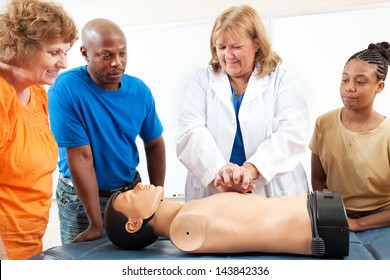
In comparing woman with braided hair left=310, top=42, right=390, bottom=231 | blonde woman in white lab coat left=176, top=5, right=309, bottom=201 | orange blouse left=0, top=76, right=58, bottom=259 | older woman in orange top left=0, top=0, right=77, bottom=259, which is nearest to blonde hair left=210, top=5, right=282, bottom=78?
blonde woman in white lab coat left=176, top=5, right=309, bottom=201

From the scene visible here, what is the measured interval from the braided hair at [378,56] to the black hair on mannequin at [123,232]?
0.63 m

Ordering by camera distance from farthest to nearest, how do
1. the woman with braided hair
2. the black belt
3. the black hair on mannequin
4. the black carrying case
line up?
the black belt
the woman with braided hair
the black hair on mannequin
the black carrying case

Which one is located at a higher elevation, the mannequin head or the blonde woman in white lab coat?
the blonde woman in white lab coat

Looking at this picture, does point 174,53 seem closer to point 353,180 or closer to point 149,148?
point 149,148

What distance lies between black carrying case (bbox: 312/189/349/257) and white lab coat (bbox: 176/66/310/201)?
0.24 m

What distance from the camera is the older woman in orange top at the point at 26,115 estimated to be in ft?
3.09

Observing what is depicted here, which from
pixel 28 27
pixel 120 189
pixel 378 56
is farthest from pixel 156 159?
pixel 378 56

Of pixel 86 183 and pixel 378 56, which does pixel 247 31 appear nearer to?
pixel 378 56

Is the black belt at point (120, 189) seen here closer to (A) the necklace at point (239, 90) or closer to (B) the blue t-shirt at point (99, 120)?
(B) the blue t-shirt at point (99, 120)

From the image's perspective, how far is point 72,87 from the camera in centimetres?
112

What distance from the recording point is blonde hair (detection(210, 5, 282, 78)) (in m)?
1.12

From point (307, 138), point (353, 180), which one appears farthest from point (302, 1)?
point (353, 180)

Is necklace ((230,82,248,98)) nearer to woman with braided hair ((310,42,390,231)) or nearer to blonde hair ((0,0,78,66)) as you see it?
woman with braided hair ((310,42,390,231))

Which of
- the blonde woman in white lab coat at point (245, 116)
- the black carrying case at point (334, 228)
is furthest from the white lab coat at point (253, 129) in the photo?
the black carrying case at point (334, 228)
